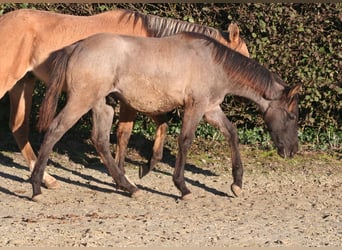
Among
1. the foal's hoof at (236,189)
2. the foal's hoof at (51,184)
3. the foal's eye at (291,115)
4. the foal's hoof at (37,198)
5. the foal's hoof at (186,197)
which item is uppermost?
the foal's eye at (291,115)

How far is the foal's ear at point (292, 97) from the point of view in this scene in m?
8.55

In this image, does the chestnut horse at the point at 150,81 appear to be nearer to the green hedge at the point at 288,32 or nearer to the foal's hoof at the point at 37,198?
the foal's hoof at the point at 37,198

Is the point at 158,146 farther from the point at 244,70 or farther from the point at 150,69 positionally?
the point at 244,70

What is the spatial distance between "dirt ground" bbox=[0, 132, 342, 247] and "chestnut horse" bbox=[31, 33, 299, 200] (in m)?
0.35

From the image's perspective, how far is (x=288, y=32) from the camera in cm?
1070

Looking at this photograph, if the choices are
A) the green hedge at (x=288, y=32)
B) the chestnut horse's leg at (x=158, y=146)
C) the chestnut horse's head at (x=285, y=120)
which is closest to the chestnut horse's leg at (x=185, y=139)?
the chestnut horse's leg at (x=158, y=146)

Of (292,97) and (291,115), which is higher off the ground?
(292,97)

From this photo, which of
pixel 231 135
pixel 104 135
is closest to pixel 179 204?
pixel 231 135

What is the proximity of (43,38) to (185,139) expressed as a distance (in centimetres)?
192

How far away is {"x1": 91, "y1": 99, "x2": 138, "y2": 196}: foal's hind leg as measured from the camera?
329 inches

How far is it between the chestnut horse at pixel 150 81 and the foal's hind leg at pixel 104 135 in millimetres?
10

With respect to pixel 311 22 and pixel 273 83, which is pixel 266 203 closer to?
pixel 273 83

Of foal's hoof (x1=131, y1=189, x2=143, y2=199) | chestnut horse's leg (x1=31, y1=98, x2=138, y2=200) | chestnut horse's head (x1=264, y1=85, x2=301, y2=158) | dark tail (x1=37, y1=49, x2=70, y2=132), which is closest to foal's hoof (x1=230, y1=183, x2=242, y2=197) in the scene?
chestnut horse's head (x1=264, y1=85, x2=301, y2=158)

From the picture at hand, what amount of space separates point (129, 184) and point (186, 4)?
329 centimetres
